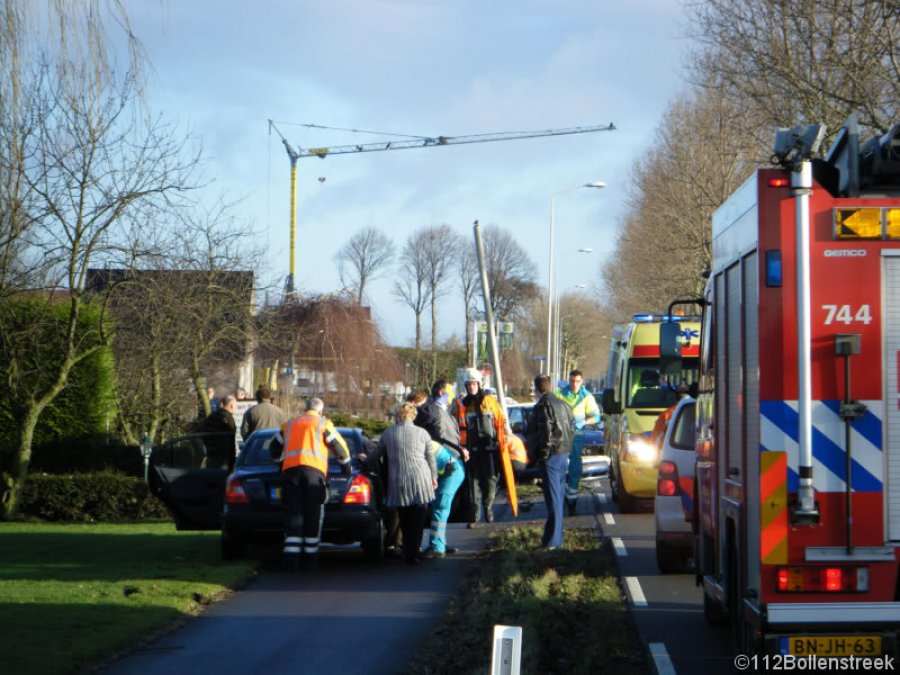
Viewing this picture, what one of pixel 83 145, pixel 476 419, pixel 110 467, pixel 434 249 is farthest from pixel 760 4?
pixel 434 249

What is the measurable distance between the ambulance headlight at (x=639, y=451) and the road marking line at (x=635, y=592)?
628 centimetres

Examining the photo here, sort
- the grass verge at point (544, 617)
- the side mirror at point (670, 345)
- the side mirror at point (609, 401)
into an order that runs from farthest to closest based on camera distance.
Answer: the side mirror at point (609, 401), the side mirror at point (670, 345), the grass verge at point (544, 617)

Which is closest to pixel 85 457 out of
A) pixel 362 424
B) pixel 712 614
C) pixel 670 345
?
pixel 712 614

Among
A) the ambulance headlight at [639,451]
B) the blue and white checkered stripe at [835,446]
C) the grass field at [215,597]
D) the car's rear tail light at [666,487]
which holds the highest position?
the blue and white checkered stripe at [835,446]

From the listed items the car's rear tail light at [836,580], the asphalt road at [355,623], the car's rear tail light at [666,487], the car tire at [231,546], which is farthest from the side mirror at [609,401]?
the car's rear tail light at [836,580]

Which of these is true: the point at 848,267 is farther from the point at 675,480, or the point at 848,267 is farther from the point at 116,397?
the point at 116,397

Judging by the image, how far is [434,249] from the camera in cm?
8369

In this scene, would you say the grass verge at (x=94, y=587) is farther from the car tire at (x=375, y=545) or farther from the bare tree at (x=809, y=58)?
the bare tree at (x=809, y=58)

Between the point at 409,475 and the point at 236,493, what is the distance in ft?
6.10

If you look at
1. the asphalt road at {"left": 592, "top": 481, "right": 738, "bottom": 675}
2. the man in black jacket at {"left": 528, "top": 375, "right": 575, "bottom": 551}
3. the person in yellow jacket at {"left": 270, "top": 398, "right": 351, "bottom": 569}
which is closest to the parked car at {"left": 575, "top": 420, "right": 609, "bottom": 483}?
the man in black jacket at {"left": 528, "top": 375, "right": 575, "bottom": 551}

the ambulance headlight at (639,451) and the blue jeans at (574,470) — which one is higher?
the ambulance headlight at (639,451)

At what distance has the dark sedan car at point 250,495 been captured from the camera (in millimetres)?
13344

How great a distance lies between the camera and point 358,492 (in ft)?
44.2

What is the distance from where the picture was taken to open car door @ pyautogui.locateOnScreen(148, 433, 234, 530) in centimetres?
1437
